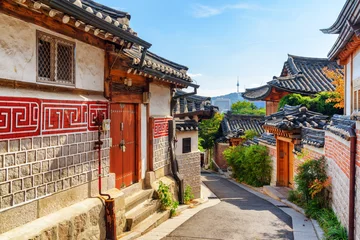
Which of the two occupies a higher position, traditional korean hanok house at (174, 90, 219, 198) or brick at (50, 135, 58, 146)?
brick at (50, 135, 58, 146)

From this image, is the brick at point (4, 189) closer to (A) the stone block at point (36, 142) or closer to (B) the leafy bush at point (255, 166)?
(A) the stone block at point (36, 142)

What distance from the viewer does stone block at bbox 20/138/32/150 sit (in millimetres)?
4605

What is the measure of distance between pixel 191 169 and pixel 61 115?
849cm

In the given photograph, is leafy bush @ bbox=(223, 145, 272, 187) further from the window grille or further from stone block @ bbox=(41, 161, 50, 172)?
stone block @ bbox=(41, 161, 50, 172)

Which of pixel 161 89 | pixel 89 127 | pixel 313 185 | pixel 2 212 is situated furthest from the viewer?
pixel 161 89

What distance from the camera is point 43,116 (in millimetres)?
5027

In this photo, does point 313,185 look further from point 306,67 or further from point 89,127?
point 306,67

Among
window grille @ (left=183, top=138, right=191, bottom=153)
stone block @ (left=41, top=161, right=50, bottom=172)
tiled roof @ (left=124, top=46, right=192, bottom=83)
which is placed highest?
tiled roof @ (left=124, top=46, right=192, bottom=83)

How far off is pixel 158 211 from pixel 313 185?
176 inches

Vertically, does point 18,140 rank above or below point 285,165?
above

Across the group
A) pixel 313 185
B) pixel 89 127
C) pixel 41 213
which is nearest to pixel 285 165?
pixel 313 185

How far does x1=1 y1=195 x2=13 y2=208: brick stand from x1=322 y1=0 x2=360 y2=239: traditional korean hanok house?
5354mm

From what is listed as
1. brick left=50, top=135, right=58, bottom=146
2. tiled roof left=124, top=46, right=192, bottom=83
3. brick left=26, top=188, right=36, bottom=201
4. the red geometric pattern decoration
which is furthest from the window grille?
brick left=26, top=188, right=36, bottom=201

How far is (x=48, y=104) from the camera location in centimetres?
512
